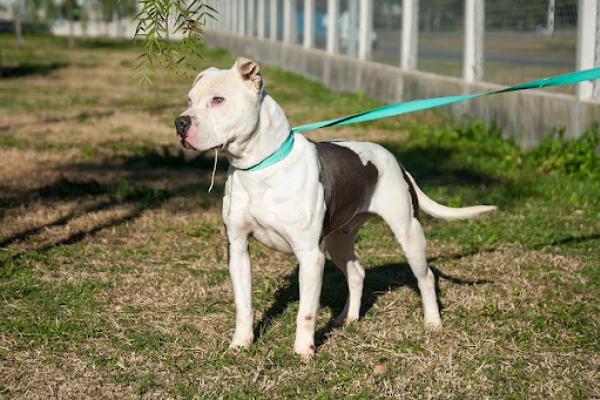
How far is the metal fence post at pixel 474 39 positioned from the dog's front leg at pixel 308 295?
8784 millimetres

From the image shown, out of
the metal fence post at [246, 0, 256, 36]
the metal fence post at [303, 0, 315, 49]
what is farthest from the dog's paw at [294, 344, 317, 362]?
the metal fence post at [246, 0, 256, 36]

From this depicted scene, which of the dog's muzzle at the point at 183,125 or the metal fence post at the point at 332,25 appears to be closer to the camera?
the dog's muzzle at the point at 183,125

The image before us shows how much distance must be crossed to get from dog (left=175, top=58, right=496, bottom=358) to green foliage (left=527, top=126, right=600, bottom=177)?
15.7 feet

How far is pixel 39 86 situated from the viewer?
20.9 metres

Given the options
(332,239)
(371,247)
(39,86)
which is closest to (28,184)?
(371,247)

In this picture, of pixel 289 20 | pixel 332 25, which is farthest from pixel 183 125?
pixel 289 20

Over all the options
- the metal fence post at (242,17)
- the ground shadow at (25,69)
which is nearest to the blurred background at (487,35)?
the ground shadow at (25,69)

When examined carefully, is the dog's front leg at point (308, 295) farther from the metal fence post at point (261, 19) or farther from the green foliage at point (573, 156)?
the metal fence post at point (261, 19)

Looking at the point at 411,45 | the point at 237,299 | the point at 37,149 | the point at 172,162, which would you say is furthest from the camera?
the point at 411,45

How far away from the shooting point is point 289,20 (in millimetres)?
26672

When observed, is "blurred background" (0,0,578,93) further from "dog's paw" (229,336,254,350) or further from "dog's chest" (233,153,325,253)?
"dog's paw" (229,336,254,350)

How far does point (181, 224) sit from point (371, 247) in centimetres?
162

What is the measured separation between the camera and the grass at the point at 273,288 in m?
4.36

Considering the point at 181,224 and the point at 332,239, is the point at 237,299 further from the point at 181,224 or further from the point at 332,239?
the point at 181,224
